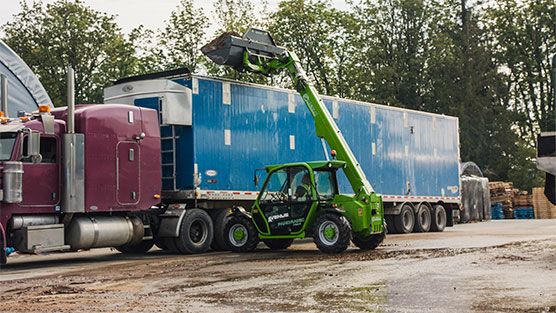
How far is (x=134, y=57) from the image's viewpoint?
49.5 meters

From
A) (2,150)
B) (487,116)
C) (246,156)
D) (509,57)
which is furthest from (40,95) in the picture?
(509,57)

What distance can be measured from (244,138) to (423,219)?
9.51m

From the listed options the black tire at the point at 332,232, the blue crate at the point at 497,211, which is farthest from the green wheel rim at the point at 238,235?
the blue crate at the point at 497,211

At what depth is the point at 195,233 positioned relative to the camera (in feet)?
61.4

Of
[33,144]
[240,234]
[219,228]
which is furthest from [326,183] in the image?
[33,144]

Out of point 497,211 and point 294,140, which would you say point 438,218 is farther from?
point 497,211

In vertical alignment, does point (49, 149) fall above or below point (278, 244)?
above

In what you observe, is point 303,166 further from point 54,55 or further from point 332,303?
point 54,55

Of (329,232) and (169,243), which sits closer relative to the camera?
(329,232)

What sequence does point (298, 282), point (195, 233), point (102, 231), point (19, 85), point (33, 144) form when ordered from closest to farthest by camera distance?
point (298, 282)
point (33, 144)
point (102, 231)
point (195, 233)
point (19, 85)

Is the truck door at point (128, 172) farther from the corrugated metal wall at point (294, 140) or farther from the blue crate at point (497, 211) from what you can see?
the blue crate at point (497, 211)

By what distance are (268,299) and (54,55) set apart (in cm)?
3827

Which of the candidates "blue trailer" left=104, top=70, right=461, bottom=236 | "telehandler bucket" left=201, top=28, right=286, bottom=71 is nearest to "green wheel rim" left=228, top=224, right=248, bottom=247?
"blue trailer" left=104, top=70, right=461, bottom=236

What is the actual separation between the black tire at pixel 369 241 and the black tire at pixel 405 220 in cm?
824
